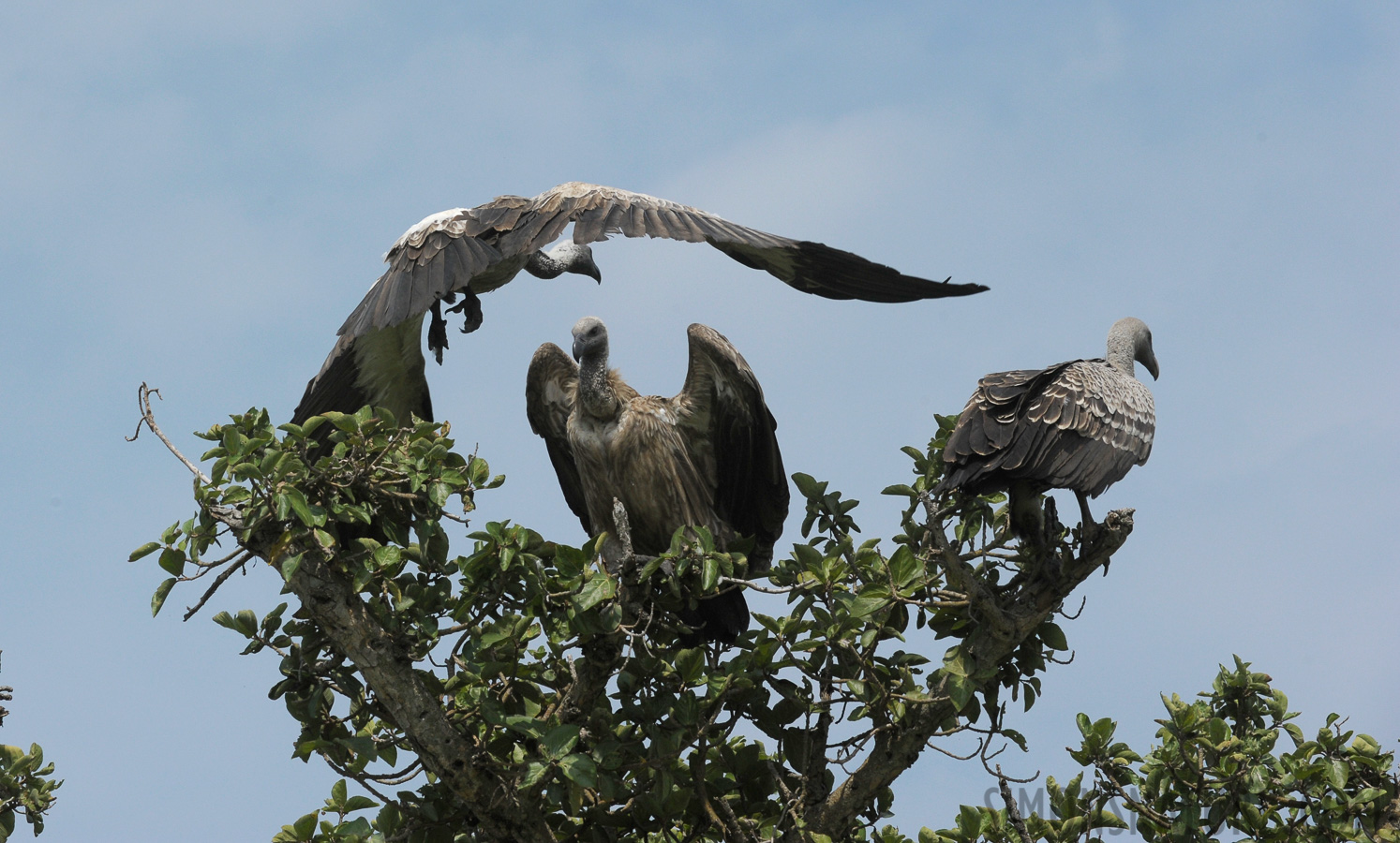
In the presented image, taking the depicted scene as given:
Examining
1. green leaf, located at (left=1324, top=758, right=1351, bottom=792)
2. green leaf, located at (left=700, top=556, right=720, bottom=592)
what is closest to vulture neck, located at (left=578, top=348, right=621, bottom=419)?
green leaf, located at (left=700, top=556, right=720, bottom=592)

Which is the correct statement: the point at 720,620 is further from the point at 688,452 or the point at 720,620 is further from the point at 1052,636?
the point at 1052,636

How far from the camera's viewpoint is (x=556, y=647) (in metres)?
5.06

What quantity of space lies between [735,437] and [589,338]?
83 cm

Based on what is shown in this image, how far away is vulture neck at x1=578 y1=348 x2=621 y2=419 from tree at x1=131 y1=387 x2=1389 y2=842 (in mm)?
1281

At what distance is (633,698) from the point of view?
5250 millimetres

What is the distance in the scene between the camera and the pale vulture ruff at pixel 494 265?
5.45 meters

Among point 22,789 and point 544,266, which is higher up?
point 544,266

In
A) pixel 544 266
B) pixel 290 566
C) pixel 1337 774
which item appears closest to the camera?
pixel 290 566

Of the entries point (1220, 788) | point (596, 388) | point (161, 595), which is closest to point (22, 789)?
point (161, 595)

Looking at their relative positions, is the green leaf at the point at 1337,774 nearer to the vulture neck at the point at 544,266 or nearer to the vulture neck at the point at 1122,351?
the vulture neck at the point at 1122,351

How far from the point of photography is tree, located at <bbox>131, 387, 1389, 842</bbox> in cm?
476

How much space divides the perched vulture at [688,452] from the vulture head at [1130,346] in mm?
1735

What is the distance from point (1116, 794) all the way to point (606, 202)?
3.14m

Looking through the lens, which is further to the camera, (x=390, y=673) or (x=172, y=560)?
(x=390, y=673)
